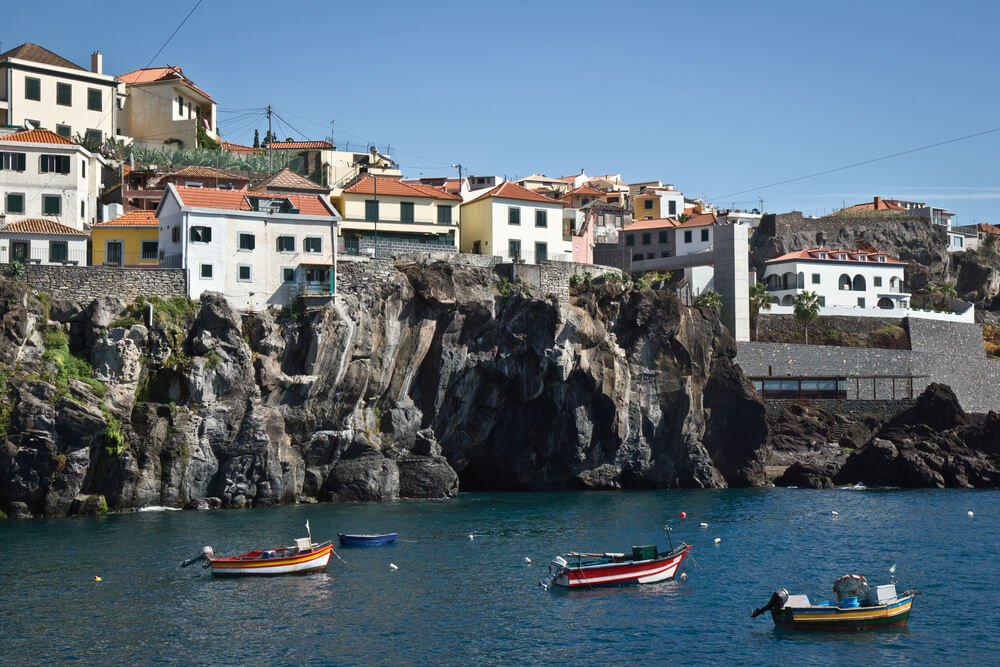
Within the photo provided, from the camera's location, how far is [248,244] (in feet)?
243

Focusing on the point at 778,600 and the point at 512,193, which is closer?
the point at 778,600

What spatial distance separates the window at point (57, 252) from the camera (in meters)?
74.9

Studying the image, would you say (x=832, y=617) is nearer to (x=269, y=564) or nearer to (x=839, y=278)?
(x=269, y=564)

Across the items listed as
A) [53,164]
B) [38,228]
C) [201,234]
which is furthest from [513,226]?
[38,228]

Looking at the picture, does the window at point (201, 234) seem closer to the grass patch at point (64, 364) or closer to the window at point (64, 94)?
the grass patch at point (64, 364)

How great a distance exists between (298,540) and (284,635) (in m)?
10.4

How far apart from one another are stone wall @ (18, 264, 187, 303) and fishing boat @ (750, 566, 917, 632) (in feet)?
135

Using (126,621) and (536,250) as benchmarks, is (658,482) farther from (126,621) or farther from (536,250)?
(126,621)

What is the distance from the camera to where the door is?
76.3m

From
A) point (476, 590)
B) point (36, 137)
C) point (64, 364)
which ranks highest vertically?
point (36, 137)

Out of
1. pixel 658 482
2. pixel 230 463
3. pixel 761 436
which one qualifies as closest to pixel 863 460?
pixel 761 436

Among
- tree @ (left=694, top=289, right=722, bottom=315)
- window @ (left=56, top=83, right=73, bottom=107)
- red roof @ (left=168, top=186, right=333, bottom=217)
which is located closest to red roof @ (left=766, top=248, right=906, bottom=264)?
tree @ (left=694, top=289, right=722, bottom=315)

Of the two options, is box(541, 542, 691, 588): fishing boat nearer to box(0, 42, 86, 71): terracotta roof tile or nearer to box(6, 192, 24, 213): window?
box(6, 192, 24, 213): window

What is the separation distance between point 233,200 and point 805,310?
50914 mm
